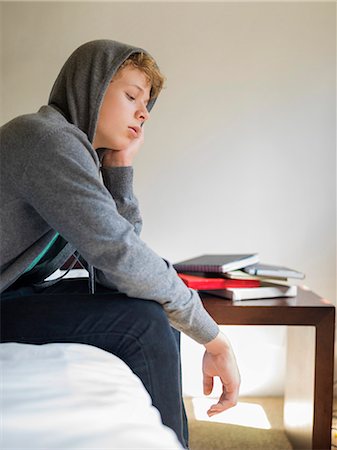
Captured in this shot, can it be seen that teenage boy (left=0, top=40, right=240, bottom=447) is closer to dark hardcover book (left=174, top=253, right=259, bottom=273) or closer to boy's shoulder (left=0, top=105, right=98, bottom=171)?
boy's shoulder (left=0, top=105, right=98, bottom=171)

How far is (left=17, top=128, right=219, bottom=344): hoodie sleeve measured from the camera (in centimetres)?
82

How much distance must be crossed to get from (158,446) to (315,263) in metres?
1.48

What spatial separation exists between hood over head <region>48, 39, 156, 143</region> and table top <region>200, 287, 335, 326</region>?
0.51 meters

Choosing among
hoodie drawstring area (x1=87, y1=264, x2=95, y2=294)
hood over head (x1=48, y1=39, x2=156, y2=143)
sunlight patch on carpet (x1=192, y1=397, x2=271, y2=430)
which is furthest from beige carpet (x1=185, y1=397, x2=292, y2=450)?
hood over head (x1=48, y1=39, x2=156, y2=143)

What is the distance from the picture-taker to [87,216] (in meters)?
0.82

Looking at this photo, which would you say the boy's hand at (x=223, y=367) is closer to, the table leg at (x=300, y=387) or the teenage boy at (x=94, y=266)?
the teenage boy at (x=94, y=266)

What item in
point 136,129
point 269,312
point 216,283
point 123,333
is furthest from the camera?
point 216,283

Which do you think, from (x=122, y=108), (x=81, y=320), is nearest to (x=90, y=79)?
(x=122, y=108)

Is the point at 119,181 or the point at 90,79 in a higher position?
the point at 90,79

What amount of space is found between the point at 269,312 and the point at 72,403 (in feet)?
2.75

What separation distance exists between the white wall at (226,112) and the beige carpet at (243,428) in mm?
439

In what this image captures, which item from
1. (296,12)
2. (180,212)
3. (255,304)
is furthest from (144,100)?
(296,12)

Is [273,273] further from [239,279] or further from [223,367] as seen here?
[223,367]

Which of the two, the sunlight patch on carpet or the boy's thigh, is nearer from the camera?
the boy's thigh
